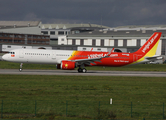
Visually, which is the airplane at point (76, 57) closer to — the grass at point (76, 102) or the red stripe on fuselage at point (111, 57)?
the red stripe on fuselage at point (111, 57)

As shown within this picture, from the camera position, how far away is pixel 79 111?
736 inches

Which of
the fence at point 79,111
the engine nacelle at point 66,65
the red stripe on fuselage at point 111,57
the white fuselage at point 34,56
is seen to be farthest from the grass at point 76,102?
the red stripe on fuselage at point 111,57

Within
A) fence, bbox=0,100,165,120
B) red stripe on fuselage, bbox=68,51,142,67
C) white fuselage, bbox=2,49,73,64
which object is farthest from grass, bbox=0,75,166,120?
red stripe on fuselage, bbox=68,51,142,67

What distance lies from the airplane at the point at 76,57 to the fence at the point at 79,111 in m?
26.7

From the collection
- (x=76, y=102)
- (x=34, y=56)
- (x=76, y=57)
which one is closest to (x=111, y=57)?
(x=76, y=57)

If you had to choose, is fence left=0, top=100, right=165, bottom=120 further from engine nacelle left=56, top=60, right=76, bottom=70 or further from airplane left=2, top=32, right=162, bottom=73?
airplane left=2, top=32, right=162, bottom=73

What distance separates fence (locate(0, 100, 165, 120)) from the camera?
17.3 m

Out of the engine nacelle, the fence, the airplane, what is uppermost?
the airplane

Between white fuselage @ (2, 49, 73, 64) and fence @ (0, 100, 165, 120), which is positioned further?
white fuselage @ (2, 49, 73, 64)

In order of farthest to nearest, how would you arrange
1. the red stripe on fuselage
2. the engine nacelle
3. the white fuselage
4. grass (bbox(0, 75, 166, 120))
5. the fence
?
1. the red stripe on fuselage
2. the white fuselage
3. the engine nacelle
4. grass (bbox(0, 75, 166, 120))
5. the fence

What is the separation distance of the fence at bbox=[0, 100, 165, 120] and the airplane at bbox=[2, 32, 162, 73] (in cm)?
2672

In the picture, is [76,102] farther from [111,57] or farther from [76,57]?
[111,57]

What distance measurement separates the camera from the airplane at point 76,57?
4716 cm

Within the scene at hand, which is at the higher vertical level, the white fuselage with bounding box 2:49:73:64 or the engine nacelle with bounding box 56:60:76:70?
the white fuselage with bounding box 2:49:73:64
